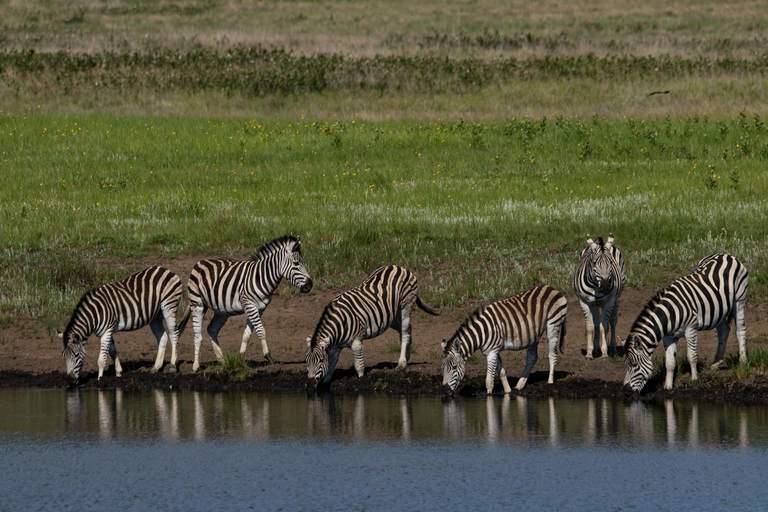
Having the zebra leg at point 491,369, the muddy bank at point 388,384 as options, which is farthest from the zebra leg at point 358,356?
the zebra leg at point 491,369

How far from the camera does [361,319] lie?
15.4m

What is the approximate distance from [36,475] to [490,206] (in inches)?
617

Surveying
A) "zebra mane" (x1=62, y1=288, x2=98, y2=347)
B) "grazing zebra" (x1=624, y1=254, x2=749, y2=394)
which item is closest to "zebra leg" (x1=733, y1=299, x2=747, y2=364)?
"grazing zebra" (x1=624, y1=254, x2=749, y2=394)

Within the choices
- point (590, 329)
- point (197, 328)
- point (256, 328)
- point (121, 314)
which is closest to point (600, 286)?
point (590, 329)

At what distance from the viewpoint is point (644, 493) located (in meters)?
10.4

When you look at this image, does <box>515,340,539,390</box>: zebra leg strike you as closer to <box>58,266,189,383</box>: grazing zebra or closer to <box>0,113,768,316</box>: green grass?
<box>0,113,768,316</box>: green grass

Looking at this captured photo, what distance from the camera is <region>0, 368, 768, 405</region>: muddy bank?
1416 centimetres

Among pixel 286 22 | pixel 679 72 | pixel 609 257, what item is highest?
pixel 286 22

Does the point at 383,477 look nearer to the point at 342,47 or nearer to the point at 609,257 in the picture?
the point at 609,257

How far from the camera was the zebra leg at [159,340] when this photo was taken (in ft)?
54.3

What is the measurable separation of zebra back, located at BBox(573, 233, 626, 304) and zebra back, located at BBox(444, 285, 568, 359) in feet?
3.68

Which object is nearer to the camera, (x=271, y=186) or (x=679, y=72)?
(x=271, y=186)

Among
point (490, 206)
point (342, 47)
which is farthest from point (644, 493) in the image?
point (342, 47)

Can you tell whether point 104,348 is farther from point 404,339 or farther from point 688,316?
point 688,316
